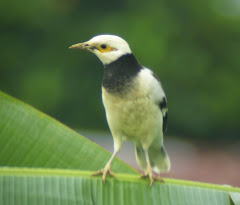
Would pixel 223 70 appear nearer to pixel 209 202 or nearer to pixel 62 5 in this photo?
pixel 62 5

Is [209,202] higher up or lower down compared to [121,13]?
lower down

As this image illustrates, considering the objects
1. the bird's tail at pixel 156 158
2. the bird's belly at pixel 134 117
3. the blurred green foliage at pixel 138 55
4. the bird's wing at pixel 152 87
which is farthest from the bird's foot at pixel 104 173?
the blurred green foliage at pixel 138 55

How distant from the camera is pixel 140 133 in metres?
3.44

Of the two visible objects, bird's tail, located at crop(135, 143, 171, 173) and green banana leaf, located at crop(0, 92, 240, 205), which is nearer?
green banana leaf, located at crop(0, 92, 240, 205)

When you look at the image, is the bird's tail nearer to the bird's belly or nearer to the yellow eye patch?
the bird's belly

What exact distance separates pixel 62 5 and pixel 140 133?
44.3 feet

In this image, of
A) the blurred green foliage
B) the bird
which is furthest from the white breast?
the blurred green foliage

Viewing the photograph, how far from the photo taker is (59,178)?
2.68 meters

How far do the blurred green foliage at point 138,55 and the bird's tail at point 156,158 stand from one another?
30.6 ft

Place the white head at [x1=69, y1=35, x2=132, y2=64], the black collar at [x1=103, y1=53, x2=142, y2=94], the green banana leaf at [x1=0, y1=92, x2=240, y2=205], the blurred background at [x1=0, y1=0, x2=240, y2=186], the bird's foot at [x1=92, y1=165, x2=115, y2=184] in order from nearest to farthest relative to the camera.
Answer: the green banana leaf at [x1=0, y1=92, x2=240, y2=205] < the bird's foot at [x1=92, y1=165, x2=115, y2=184] < the white head at [x1=69, y1=35, x2=132, y2=64] < the black collar at [x1=103, y1=53, x2=142, y2=94] < the blurred background at [x1=0, y1=0, x2=240, y2=186]

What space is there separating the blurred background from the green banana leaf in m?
9.92

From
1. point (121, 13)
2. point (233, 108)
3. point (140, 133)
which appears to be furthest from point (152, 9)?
point (140, 133)

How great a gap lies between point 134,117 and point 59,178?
810 millimetres

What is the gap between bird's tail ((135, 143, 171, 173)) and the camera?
3.76m
